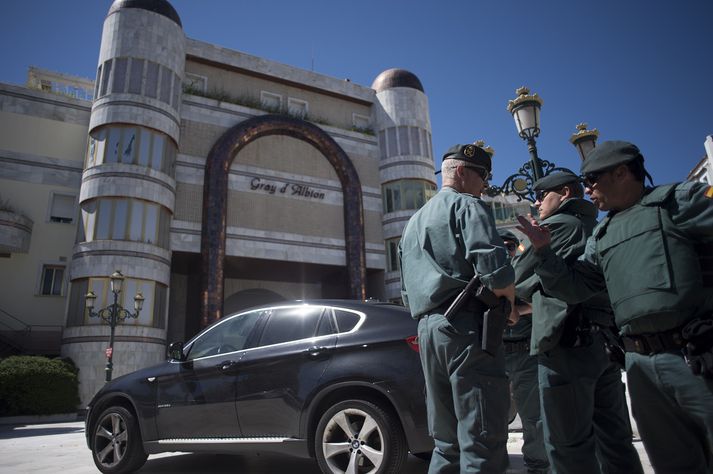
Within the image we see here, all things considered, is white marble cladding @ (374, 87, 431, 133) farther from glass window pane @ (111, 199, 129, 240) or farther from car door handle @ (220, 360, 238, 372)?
car door handle @ (220, 360, 238, 372)

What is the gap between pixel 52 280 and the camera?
2131 centimetres

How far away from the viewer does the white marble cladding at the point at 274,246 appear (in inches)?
838

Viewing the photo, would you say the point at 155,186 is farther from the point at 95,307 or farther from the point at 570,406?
the point at 570,406

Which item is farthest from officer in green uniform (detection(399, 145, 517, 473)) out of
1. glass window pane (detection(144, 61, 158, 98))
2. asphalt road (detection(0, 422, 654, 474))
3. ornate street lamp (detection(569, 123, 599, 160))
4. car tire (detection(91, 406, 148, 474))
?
glass window pane (detection(144, 61, 158, 98))

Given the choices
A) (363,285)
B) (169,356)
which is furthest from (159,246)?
(169,356)

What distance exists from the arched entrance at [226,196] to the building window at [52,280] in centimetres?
676

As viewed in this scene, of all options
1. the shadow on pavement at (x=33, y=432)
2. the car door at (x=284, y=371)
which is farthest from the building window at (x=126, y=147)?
the car door at (x=284, y=371)

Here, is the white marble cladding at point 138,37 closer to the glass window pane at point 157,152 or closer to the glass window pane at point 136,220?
the glass window pane at point 157,152

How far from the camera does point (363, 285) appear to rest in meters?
24.3

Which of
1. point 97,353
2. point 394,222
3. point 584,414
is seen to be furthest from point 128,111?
point 584,414

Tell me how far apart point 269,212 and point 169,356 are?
1927 cm

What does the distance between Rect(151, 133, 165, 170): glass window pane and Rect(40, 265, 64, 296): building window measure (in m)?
6.66

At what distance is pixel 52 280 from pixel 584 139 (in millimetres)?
22544

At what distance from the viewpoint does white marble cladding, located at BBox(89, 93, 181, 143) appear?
66.3 feet
